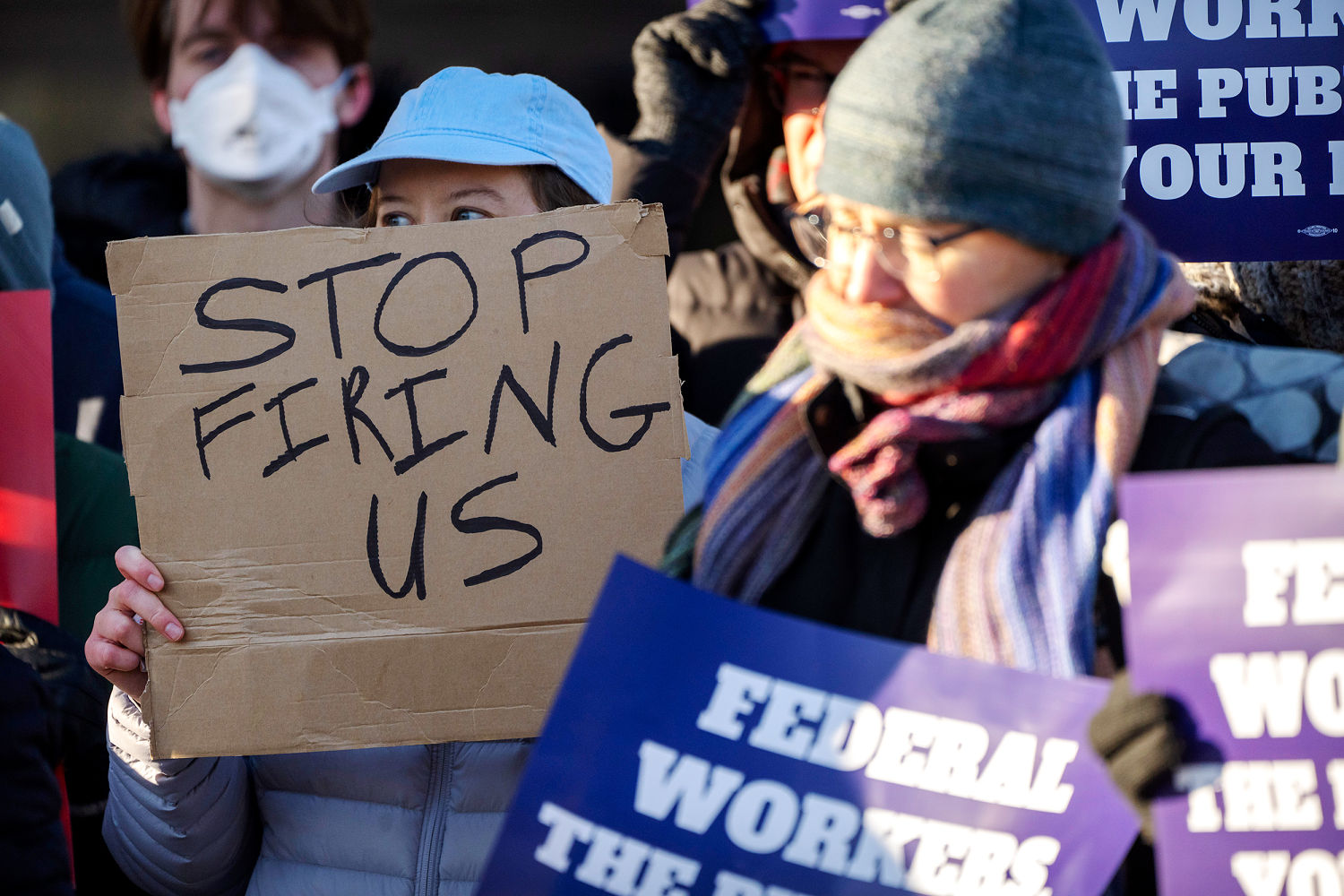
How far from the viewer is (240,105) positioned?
3590 mm

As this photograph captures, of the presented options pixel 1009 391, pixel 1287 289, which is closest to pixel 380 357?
pixel 1009 391

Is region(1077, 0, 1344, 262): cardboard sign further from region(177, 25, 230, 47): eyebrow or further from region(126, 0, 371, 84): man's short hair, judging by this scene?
region(177, 25, 230, 47): eyebrow

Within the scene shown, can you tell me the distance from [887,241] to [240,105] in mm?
2743

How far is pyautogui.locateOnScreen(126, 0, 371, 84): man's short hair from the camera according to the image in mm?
3602

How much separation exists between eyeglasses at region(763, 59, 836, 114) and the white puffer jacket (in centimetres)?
128

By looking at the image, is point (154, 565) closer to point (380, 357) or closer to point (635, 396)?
point (380, 357)

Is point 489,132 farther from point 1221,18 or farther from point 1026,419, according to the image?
point 1221,18

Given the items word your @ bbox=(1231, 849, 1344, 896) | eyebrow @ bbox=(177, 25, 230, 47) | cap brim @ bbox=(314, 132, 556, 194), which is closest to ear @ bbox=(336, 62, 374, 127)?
eyebrow @ bbox=(177, 25, 230, 47)

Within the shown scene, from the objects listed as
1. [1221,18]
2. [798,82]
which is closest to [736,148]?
[798,82]

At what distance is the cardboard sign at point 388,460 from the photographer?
1.66 meters

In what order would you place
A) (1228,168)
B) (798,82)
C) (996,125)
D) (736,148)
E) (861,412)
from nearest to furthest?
(996,125) < (861,412) < (1228,168) < (798,82) < (736,148)

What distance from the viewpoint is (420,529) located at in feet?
5.53

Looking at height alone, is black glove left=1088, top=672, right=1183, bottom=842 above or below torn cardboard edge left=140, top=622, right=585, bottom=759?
above

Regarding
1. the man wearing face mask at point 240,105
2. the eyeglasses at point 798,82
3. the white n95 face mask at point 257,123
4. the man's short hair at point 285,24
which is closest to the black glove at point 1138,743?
the eyeglasses at point 798,82
